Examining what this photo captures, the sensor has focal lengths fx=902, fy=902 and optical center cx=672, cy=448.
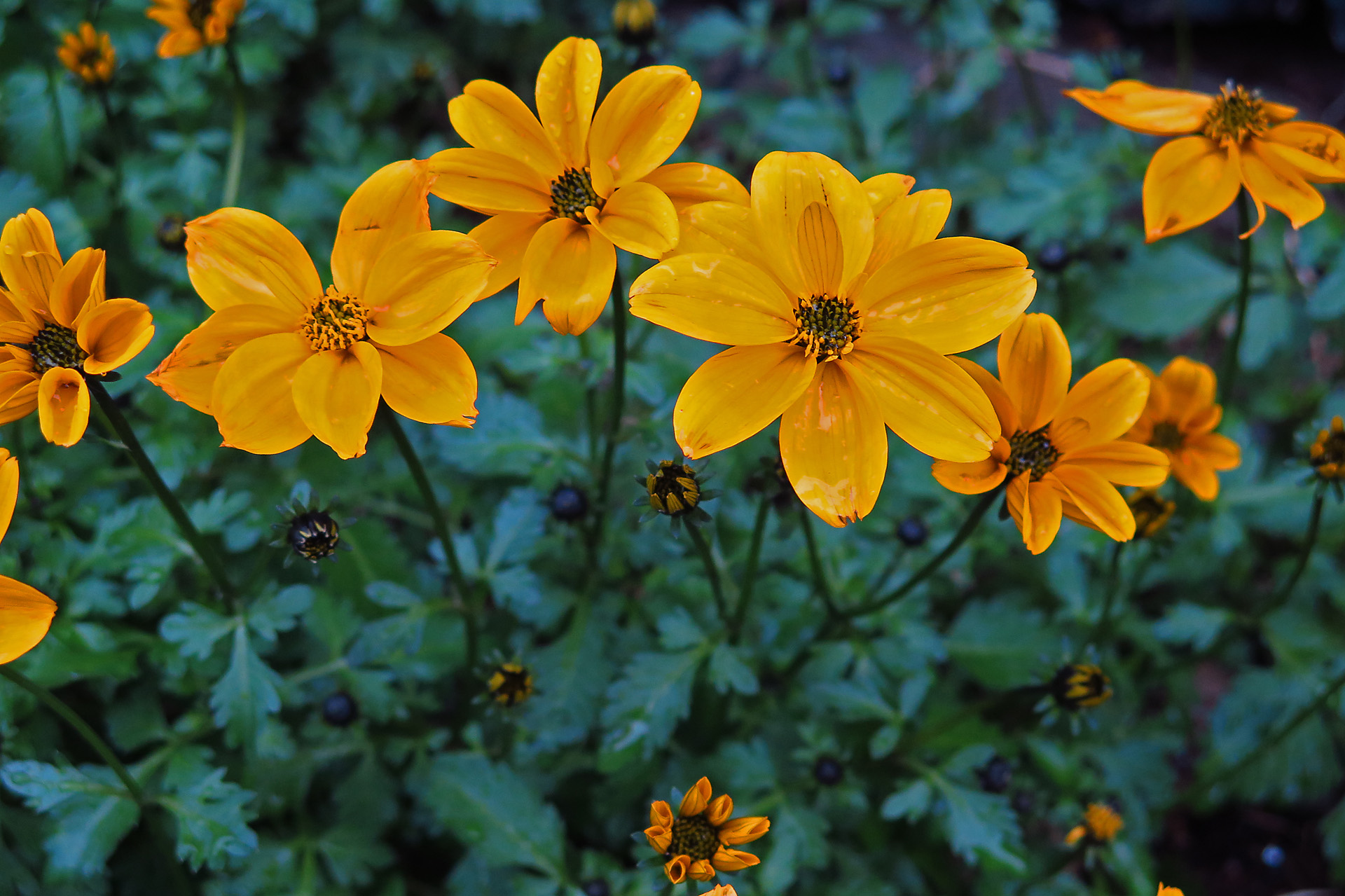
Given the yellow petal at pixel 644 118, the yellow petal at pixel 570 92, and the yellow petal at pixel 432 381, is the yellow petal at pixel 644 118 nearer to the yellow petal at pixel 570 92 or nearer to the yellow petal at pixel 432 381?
the yellow petal at pixel 570 92

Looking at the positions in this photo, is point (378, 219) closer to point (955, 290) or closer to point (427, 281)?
point (427, 281)

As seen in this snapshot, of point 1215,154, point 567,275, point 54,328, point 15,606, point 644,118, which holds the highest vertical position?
point 1215,154

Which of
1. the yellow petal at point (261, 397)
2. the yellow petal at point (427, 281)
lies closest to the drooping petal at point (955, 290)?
the yellow petal at point (427, 281)

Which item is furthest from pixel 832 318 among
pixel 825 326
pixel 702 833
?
→ pixel 702 833

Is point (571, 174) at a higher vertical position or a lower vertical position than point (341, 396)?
higher

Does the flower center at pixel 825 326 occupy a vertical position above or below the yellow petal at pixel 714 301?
above

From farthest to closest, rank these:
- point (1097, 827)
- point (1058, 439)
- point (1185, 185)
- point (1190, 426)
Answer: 1. point (1097, 827)
2. point (1190, 426)
3. point (1185, 185)
4. point (1058, 439)

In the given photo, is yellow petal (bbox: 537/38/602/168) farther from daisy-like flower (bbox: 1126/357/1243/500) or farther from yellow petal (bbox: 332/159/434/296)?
daisy-like flower (bbox: 1126/357/1243/500)
